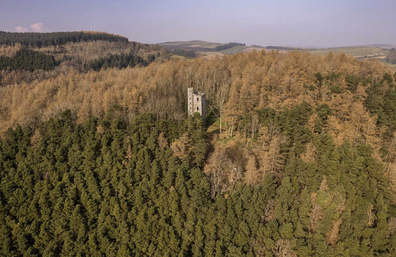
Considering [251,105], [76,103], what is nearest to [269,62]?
[251,105]

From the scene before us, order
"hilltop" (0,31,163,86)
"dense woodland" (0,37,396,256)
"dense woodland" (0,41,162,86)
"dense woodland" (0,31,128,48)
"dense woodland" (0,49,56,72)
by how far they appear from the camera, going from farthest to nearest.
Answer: "dense woodland" (0,31,128,48)
"dense woodland" (0,49,56,72)
"hilltop" (0,31,163,86)
"dense woodland" (0,41,162,86)
"dense woodland" (0,37,396,256)

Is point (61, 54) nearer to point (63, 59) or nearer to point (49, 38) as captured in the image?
point (63, 59)

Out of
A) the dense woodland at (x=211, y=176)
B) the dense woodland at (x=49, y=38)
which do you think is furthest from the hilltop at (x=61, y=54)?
the dense woodland at (x=211, y=176)

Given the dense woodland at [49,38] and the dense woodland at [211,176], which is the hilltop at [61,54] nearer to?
the dense woodland at [49,38]

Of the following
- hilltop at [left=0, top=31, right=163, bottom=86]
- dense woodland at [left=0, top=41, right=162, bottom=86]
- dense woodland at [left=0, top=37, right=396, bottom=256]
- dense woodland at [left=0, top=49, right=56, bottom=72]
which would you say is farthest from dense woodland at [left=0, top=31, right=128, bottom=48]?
dense woodland at [left=0, top=37, right=396, bottom=256]

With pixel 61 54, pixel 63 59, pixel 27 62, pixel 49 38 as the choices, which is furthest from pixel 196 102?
pixel 49 38

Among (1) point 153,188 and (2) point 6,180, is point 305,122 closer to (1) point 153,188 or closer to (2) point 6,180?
(1) point 153,188

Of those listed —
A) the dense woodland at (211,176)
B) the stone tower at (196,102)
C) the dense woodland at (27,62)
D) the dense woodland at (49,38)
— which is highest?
the dense woodland at (49,38)

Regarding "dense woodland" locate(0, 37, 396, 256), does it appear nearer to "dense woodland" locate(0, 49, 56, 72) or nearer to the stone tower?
the stone tower
